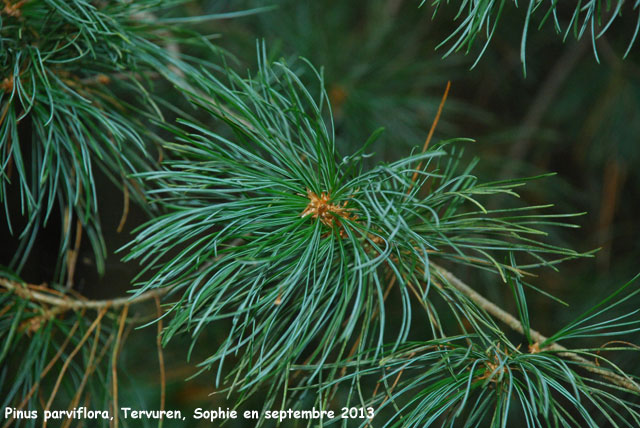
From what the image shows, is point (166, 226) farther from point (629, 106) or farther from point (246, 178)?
point (629, 106)

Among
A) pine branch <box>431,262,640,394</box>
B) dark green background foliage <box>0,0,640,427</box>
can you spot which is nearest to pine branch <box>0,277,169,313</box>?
dark green background foliage <box>0,0,640,427</box>

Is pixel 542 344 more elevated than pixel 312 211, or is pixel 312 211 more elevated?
pixel 312 211

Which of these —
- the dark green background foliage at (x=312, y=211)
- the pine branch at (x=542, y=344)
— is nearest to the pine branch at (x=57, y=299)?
the dark green background foliage at (x=312, y=211)

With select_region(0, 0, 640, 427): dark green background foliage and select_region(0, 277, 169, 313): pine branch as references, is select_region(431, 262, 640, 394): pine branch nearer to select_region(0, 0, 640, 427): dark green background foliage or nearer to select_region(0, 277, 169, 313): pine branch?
select_region(0, 0, 640, 427): dark green background foliage

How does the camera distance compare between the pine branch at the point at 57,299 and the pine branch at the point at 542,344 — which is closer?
the pine branch at the point at 542,344

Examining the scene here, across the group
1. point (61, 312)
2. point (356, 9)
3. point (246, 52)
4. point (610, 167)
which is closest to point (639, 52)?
point (610, 167)

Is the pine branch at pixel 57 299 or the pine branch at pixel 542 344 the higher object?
the pine branch at pixel 57 299

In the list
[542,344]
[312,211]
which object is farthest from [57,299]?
[542,344]

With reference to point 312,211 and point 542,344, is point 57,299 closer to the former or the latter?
point 312,211

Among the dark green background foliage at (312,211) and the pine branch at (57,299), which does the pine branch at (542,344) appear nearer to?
the dark green background foliage at (312,211)

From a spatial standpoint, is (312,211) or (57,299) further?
(57,299)
